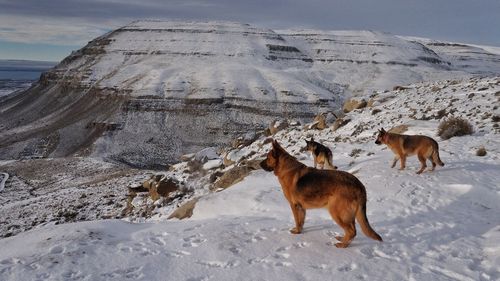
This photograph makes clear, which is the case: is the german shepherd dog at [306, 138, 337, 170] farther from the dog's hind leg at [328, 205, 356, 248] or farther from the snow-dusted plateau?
the dog's hind leg at [328, 205, 356, 248]

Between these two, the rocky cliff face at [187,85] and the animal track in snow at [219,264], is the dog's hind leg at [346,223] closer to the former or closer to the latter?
the animal track in snow at [219,264]

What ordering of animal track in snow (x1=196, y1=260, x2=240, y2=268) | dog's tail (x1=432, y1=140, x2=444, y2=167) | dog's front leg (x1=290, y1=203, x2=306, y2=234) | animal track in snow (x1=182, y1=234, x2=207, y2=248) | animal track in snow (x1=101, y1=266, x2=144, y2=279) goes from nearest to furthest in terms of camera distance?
1. animal track in snow (x1=101, y1=266, x2=144, y2=279)
2. animal track in snow (x1=196, y1=260, x2=240, y2=268)
3. animal track in snow (x1=182, y1=234, x2=207, y2=248)
4. dog's front leg (x1=290, y1=203, x2=306, y2=234)
5. dog's tail (x1=432, y1=140, x2=444, y2=167)

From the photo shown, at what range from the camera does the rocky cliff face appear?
257 ft

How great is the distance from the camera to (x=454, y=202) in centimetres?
980

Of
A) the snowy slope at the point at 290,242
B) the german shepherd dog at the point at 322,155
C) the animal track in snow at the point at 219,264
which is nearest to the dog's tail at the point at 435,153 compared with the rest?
the snowy slope at the point at 290,242

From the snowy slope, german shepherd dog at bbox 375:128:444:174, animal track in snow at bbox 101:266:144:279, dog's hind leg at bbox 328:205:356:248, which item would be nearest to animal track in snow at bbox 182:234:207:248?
the snowy slope

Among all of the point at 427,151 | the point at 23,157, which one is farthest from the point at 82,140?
the point at 427,151

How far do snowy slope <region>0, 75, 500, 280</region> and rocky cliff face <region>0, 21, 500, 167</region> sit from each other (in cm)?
5508

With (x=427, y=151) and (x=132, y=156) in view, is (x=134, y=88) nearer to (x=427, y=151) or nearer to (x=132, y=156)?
(x=132, y=156)

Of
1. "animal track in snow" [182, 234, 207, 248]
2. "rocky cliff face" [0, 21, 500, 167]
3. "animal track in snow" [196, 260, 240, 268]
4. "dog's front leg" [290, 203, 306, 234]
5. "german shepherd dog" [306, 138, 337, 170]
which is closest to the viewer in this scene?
"animal track in snow" [196, 260, 240, 268]

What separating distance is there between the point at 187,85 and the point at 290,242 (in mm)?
99779

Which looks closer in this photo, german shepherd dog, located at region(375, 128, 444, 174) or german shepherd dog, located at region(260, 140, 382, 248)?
german shepherd dog, located at region(260, 140, 382, 248)

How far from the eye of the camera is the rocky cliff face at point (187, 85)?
7838cm

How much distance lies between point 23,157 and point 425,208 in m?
71.4
